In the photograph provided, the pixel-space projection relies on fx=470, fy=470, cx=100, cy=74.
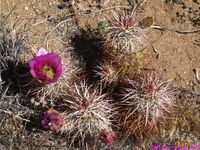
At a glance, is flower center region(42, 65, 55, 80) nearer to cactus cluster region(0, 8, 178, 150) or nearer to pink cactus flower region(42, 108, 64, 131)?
cactus cluster region(0, 8, 178, 150)

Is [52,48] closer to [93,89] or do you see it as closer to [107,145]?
[93,89]

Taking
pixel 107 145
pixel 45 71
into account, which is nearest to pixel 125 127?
pixel 107 145

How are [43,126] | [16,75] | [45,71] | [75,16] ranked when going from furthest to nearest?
[75,16] → [16,75] → [43,126] → [45,71]

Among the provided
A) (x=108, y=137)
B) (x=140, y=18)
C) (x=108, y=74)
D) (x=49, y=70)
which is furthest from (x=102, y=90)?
(x=140, y=18)

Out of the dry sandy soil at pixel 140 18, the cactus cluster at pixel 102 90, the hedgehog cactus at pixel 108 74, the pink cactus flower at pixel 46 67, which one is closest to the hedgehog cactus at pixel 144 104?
the cactus cluster at pixel 102 90

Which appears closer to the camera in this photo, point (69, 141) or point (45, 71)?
point (45, 71)

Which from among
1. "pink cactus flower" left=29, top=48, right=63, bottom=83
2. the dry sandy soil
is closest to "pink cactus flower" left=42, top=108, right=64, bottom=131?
"pink cactus flower" left=29, top=48, right=63, bottom=83

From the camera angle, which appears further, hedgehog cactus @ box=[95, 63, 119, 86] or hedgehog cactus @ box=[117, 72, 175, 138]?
hedgehog cactus @ box=[95, 63, 119, 86]
